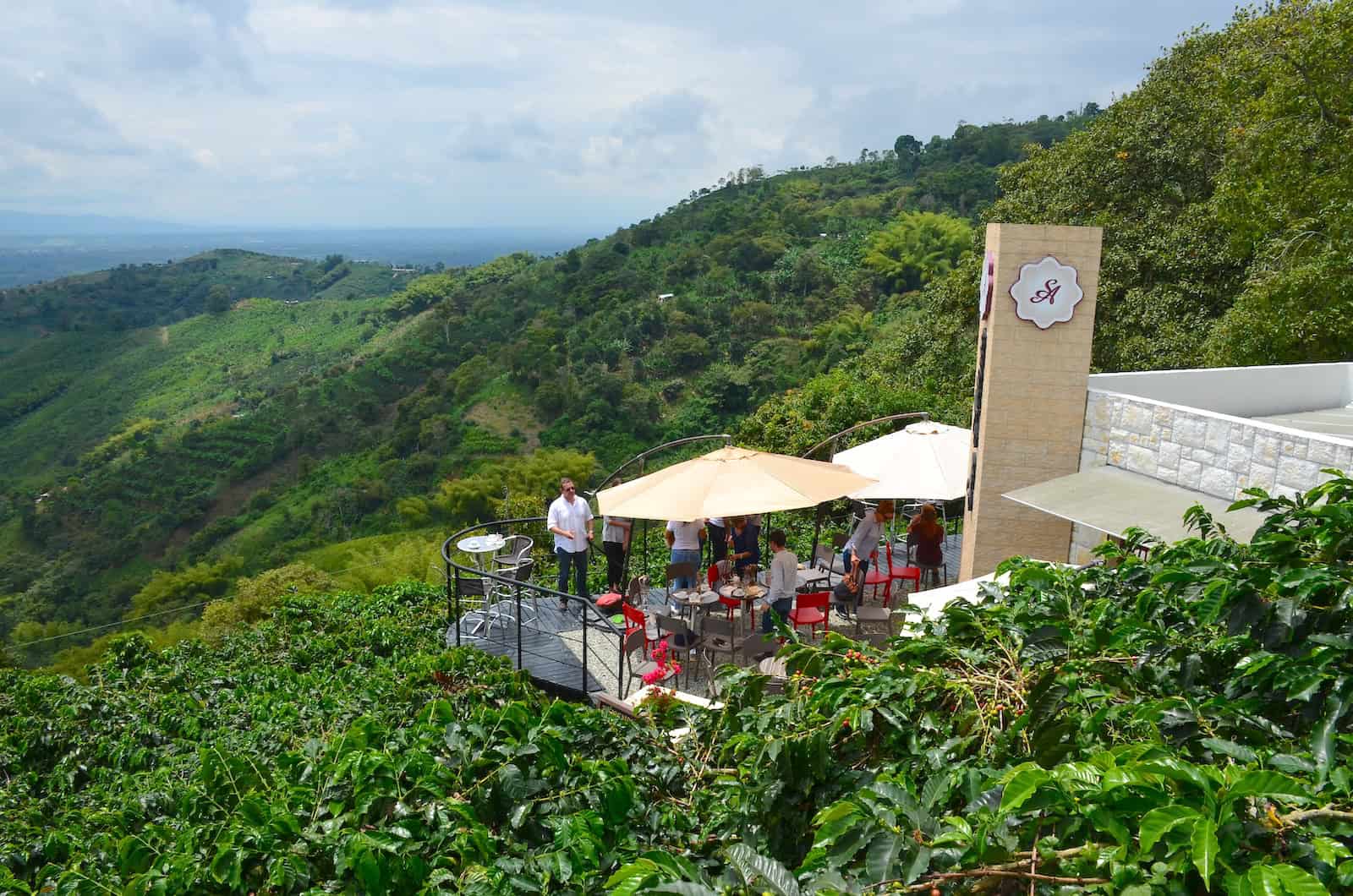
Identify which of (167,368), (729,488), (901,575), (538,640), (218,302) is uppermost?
(729,488)

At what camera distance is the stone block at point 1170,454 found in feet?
24.0

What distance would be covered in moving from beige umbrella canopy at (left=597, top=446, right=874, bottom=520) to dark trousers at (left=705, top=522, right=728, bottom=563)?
6.01 feet

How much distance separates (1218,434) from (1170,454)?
19.4 inches

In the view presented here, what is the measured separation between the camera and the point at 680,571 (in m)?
8.71

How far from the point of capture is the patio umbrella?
8.59m

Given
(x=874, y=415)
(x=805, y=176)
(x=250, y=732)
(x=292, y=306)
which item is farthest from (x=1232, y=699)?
(x=292, y=306)

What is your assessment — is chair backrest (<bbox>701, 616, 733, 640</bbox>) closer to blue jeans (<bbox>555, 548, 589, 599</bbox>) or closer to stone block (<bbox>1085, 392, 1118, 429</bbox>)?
blue jeans (<bbox>555, 548, 589, 599</bbox>)

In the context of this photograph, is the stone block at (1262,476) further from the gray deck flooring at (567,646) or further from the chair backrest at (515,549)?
the chair backrest at (515,549)

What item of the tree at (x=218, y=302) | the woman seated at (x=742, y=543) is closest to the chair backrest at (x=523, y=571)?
the woman seated at (x=742, y=543)

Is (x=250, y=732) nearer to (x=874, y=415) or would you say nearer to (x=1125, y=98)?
(x=874, y=415)

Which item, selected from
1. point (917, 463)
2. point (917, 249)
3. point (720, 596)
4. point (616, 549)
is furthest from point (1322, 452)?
point (917, 249)

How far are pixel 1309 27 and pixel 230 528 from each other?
47771 millimetres

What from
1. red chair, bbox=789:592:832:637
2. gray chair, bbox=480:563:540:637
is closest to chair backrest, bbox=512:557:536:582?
gray chair, bbox=480:563:540:637

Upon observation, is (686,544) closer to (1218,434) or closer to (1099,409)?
(1099,409)
